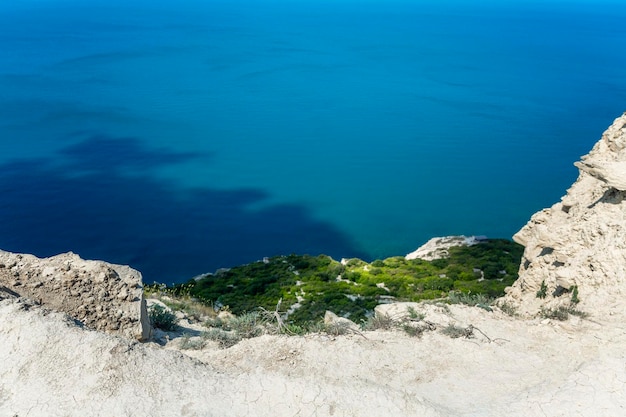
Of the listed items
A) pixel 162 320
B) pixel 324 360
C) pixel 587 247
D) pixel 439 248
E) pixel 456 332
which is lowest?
pixel 439 248

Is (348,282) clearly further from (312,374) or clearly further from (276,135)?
(276,135)

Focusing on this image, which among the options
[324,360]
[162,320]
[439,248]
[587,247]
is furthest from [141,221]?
[324,360]

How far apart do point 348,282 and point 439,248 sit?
639 cm

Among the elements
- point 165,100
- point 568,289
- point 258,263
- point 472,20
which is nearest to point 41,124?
point 165,100

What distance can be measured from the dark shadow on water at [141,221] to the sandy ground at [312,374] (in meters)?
22.6

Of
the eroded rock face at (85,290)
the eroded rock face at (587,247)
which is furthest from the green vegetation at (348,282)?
the eroded rock face at (85,290)

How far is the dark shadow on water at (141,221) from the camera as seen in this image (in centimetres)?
3247

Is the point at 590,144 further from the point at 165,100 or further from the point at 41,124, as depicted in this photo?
the point at 41,124

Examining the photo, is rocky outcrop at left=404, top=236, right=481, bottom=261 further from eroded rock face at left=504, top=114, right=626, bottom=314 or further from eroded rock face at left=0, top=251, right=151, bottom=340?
eroded rock face at left=0, top=251, right=151, bottom=340

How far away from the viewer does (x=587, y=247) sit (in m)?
10.9

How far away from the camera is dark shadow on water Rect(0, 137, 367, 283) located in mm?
32469

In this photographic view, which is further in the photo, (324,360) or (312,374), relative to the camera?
(324,360)

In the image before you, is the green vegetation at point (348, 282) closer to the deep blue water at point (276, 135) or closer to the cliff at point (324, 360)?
the cliff at point (324, 360)

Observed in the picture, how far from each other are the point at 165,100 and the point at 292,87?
13.8 meters
